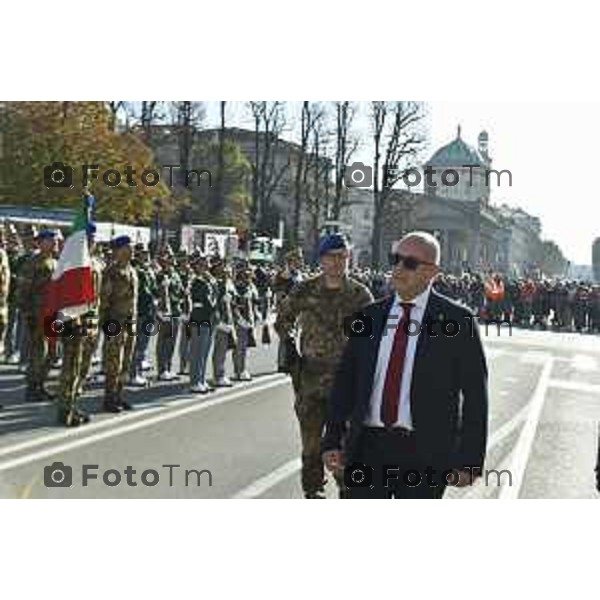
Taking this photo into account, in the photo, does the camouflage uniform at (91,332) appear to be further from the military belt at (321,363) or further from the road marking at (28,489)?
the military belt at (321,363)

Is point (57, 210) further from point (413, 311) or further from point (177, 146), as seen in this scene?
point (413, 311)

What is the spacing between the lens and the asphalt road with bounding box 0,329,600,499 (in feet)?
26.1

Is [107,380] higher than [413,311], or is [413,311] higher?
[413,311]

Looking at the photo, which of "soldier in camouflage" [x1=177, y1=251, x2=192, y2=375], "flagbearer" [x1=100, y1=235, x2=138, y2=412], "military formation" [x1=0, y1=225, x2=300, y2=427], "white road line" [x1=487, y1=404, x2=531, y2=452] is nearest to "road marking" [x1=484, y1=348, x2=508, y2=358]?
"military formation" [x1=0, y1=225, x2=300, y2=427]

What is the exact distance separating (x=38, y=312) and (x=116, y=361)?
198 cm

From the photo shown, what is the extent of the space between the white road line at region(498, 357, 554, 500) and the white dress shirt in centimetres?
298

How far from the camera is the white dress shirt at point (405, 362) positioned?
504 cm

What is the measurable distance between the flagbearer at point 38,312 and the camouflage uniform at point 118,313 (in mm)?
779

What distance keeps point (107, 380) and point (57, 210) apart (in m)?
2.49

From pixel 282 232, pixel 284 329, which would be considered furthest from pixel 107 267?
pixel 284 329

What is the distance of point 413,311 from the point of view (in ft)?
16.8

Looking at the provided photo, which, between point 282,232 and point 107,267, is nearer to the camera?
point 282,232

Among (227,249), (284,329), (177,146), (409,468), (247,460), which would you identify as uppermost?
(177,146)

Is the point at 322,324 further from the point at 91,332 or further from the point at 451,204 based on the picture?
the point at 91,332
